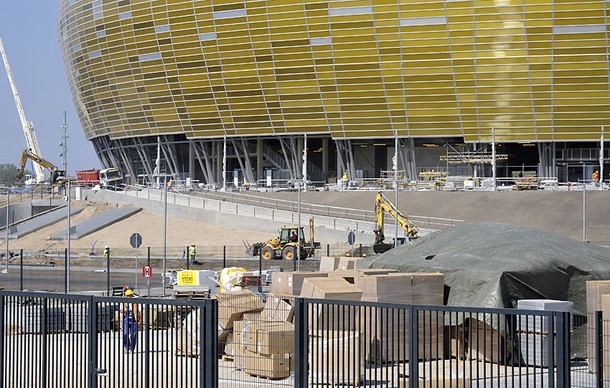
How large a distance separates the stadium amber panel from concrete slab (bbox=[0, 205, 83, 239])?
15730mm

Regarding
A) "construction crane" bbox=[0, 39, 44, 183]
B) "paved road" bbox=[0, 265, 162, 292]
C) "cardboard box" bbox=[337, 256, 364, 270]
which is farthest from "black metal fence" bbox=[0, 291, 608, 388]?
"construction crane" bbox=[0, 39, 44, 183]

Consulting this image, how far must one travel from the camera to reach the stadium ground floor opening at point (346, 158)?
89750 millimetres

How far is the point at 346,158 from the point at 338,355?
81.0 m

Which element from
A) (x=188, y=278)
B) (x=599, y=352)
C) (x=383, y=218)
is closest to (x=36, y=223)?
(x=383, y=218)

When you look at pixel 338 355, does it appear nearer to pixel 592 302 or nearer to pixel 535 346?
pixel 535 346

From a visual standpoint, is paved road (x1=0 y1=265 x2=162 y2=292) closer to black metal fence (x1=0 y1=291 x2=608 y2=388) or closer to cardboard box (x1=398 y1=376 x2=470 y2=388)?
black metal fence (x1=0 y1=291 x2=608 y2=388)

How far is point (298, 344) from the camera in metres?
13.5

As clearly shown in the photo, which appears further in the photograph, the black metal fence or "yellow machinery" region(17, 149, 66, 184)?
"yellow machinery" region(17, 149, 66, 184)

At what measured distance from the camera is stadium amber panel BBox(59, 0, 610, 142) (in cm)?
8425

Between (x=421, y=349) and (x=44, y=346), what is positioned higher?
(x=44, y=346)

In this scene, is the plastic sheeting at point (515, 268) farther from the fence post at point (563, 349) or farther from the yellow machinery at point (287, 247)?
the yellow machinery at point (287, 247)

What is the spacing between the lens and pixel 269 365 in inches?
635

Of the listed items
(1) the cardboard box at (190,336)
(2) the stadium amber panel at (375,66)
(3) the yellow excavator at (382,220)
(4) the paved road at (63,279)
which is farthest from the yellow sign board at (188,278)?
(2) the stadium amber panel at (375,66)

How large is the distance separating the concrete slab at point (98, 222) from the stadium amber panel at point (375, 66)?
1547cm
